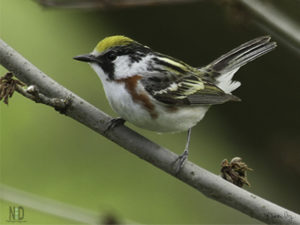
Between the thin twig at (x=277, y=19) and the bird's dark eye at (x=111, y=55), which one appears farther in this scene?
the bird's dark eye at (x=111, y=55)

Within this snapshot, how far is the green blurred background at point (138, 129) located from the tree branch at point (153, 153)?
2.41m

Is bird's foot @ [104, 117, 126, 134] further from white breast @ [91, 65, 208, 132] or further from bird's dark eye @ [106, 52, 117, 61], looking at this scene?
bird's dark eye @ [106, 52, 117, 61]

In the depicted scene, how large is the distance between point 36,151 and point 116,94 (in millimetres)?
2637

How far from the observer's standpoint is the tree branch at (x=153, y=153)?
3.03 metres

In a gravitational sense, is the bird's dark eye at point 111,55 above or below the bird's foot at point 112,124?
above

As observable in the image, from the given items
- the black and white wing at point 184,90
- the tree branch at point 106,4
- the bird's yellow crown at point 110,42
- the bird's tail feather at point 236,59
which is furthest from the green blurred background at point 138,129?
the tree branch at point 106,4

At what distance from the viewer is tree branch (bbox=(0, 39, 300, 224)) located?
9.95 ft

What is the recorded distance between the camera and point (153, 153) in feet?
10.5

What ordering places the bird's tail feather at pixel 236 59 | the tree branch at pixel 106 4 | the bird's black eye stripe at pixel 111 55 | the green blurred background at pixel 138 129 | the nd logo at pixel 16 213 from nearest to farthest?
the tree branch at pixel 106 4, the bird's black eye stripe at pixel 111 55, the nd logo at pixel 16 213, the bird's tail feather at pixel 236 59, the green blurred background at pixel 138 129

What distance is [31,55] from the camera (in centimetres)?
673

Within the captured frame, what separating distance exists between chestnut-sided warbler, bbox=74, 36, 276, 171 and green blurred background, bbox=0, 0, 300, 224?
1.65 metres

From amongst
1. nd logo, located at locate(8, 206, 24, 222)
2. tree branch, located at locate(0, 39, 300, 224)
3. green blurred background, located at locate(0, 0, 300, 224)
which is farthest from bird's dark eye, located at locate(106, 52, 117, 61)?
green blurred background, located at locate(0, 0, 300, 224)

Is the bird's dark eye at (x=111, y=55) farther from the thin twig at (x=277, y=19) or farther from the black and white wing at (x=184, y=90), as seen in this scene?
the thin twig at (x=277, y=19)

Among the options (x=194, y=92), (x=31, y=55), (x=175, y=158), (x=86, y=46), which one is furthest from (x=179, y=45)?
(x=175, y=158)
